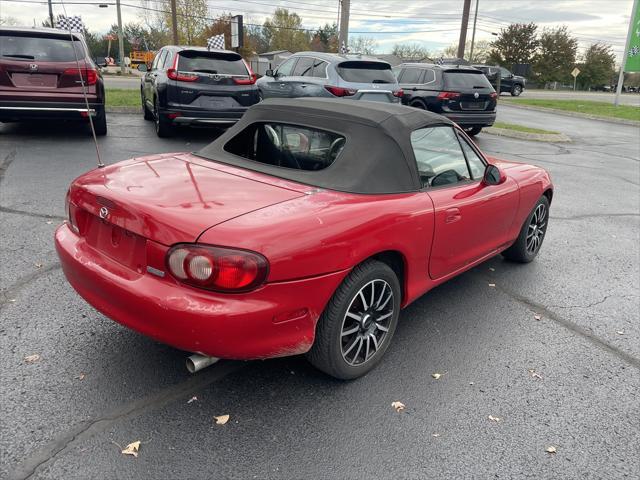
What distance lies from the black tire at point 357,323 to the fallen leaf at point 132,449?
953 mm

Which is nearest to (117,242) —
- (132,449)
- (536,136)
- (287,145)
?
(132,449)

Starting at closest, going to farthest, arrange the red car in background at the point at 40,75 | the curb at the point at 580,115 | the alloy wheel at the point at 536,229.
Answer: the alloy wheel at the point at 536,229 < the red car in background at the point at 40,75 < the curb at the point at 580,115

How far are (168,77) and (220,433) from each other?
801 centimetres

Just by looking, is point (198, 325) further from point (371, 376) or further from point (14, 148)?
point (14, 148)

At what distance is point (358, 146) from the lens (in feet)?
10.3

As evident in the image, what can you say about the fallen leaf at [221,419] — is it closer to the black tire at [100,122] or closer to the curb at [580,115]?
the black tire at [100,122]

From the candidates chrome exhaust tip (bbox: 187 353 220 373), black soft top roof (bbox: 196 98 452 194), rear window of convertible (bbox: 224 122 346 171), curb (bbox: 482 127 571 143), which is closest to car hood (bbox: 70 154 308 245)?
black soft top roof (bbox: 196 98 452 194)

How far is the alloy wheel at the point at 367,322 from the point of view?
2.88 metres

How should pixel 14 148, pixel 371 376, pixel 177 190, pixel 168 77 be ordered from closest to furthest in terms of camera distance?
pixel 177 190 < pixel 371 376 < pixel 14 148 < pixel 168 77

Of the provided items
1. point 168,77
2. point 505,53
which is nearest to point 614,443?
point 168,77

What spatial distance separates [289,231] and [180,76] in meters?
7.68

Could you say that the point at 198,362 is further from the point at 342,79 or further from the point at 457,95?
the point at 457,95

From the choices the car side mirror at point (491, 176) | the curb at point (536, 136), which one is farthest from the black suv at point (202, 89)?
the curb at point (536, 136)

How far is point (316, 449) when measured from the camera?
2430 millimetres
